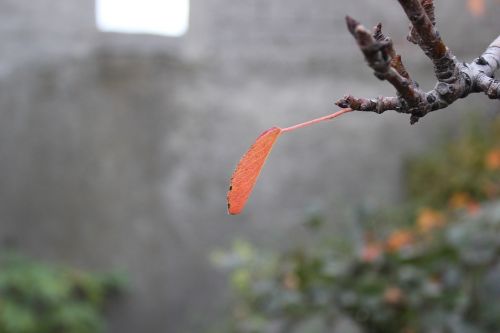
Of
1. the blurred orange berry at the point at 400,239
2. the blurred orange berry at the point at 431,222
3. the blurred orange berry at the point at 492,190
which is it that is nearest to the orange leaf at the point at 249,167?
the blurred orange berry at the point at 400,239

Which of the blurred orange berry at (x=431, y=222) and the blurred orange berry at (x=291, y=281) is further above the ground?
the blurred orange berry at (x=431, y=222)

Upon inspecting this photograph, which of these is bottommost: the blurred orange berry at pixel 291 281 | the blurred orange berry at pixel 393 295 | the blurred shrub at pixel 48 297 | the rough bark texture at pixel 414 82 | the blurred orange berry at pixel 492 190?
the rough bark texture at pixel 414 82

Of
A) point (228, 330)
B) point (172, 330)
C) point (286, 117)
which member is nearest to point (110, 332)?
point (172, 330)

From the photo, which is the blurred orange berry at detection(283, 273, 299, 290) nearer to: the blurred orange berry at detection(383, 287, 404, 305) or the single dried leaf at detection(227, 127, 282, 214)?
the blurred orange berry at detection(383, 287, 404, 305)

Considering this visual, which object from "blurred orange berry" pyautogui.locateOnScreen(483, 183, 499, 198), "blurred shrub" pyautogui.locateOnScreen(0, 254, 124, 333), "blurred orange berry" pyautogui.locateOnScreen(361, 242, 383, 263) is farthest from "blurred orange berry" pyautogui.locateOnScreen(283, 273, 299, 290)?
"blurred shrub" pyautogui.locateOnScreen(0, 254, 124, 333)

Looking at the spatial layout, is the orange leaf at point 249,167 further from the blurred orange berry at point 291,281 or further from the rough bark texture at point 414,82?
the blurred orange berry at point 291,281
